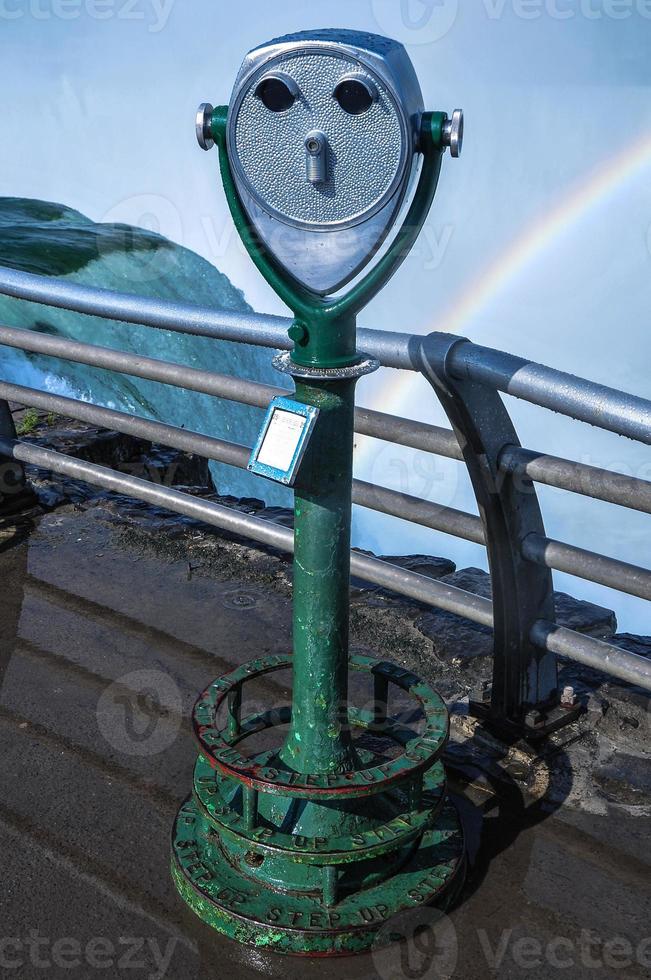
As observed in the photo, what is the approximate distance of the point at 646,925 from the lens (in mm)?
1929

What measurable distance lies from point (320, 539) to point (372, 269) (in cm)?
50

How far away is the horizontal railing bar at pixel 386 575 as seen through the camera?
220 cm

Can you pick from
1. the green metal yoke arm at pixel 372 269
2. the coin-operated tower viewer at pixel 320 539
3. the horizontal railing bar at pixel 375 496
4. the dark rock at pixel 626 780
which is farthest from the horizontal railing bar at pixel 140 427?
the dark rock at pixel 626 780

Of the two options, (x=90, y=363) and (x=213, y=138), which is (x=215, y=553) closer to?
(x=90, y=363)

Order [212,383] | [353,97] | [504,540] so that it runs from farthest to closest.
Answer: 1. [212,383]
2. [504,540]
3. [353,97]

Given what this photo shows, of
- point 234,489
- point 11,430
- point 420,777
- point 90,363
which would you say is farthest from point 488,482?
point 234,489

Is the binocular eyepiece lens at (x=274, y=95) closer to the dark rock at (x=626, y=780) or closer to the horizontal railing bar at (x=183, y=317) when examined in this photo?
the horizontal railing bar at (x=183, y=317)

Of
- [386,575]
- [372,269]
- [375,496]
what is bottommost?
[386,575]

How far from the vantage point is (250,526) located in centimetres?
286

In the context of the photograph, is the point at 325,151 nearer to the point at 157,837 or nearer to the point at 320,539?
the point at 320,539

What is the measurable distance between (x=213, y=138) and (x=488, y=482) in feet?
3.08

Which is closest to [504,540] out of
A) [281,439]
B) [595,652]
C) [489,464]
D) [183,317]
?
[489,464]

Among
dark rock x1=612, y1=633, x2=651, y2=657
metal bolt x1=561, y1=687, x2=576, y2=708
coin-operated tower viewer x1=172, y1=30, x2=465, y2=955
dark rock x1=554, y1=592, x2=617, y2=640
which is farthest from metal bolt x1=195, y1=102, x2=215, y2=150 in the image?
dark rock x1=612, y1=633, x2=651, y2=657

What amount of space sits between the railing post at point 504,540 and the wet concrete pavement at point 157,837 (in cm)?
21
